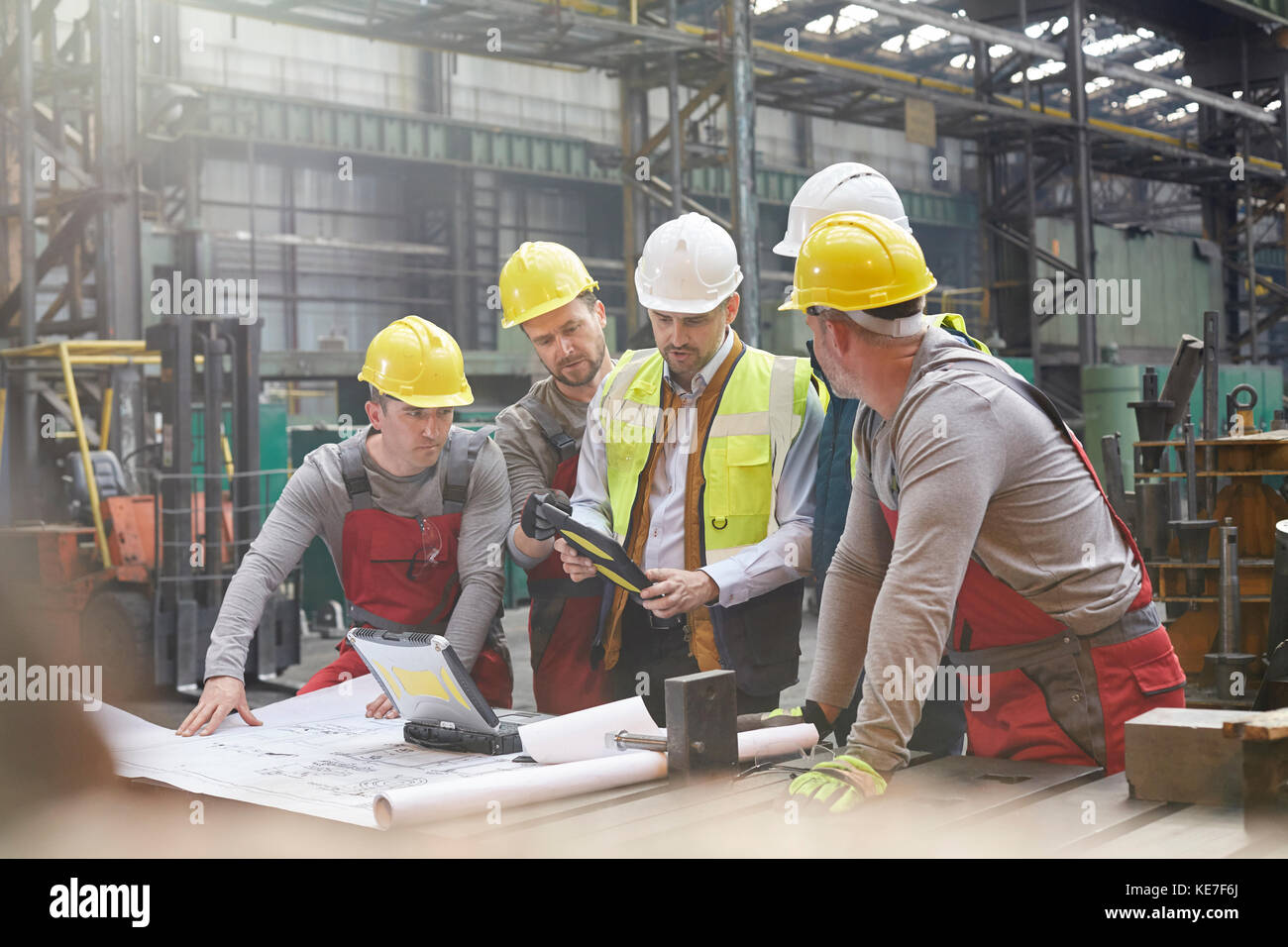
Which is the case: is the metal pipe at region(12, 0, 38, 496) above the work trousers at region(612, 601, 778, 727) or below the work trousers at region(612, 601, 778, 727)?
above

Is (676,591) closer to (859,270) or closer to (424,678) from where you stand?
(424,678)

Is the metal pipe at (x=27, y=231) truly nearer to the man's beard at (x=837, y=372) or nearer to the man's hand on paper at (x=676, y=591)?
the man's hand on paper at (x=676, y=591)

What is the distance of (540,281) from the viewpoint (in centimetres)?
353

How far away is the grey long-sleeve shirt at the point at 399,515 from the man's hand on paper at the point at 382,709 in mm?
246

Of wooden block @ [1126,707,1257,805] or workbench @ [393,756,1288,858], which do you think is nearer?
workbench @ [393,756,1288,858]

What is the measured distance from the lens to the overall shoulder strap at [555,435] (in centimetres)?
366

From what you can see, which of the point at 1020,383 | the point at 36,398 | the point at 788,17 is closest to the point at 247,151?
the point at 788,17

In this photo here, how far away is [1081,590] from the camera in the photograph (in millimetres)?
2197

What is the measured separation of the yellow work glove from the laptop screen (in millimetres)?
828

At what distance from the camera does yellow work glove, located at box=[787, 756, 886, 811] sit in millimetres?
1937

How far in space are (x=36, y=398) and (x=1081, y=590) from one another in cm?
1072

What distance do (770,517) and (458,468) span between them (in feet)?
2.86

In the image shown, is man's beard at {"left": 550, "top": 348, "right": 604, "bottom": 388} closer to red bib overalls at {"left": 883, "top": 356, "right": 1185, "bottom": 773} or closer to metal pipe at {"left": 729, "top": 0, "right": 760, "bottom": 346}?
red bib overalls at {"left": 883, "top": 356, "right": 1185, "bottom": 773}

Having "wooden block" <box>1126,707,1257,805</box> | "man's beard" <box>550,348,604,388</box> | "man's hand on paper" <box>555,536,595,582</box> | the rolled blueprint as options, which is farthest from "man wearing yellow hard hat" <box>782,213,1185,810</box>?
"man's beard" <box>550,348,604,388</box>
